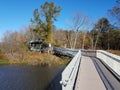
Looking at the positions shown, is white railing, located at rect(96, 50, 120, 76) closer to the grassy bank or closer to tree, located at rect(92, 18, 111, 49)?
the grassy bank

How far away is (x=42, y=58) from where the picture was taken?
141 feet

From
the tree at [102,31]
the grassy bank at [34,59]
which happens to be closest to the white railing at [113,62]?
the grassy bank at [34,59]

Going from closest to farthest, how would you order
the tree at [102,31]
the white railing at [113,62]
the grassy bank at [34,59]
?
the white railing at [113,62], the grassy bank at [34,59], the tree at [102,31]

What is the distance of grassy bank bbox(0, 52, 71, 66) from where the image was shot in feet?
132

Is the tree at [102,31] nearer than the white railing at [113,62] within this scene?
No

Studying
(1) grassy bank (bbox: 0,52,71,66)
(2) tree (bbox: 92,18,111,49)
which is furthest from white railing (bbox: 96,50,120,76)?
(2) tree (bbox: 92,18,111,49)

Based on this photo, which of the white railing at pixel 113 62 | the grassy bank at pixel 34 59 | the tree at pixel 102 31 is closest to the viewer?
the white railing at pixel 113 62

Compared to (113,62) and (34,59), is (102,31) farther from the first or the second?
(113,62)

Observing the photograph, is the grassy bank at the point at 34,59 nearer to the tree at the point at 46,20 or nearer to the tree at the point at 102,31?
the tree at the point at 46,20

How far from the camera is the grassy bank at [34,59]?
40338mm

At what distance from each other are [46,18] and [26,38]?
23.5 meters

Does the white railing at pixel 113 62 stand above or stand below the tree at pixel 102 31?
below

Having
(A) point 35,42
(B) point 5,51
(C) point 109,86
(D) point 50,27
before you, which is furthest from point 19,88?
(A) point 35,42

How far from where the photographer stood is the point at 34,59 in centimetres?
4212
